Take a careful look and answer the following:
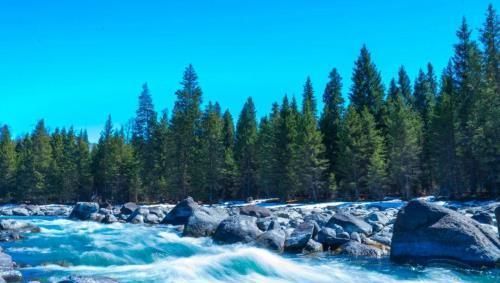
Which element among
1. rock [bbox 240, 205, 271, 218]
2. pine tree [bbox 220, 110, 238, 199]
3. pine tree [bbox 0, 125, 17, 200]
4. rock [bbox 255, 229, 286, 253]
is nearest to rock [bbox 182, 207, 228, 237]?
rock [bbox 240, 205, 271, 218]

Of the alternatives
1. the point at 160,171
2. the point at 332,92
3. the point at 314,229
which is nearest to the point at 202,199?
the point at 160,171

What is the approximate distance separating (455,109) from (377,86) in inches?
766

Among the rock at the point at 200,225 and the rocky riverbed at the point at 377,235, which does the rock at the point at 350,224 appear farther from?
the rock at the point at 200,225

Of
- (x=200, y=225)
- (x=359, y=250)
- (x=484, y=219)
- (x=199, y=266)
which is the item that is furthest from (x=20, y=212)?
(x=484, y=219)

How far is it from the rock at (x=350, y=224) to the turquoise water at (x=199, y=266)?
297 centimetres

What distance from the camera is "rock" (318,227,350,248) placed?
58.5 ft

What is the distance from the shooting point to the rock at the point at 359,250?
16344mm

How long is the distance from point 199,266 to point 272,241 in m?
4.80

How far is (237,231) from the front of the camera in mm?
19578

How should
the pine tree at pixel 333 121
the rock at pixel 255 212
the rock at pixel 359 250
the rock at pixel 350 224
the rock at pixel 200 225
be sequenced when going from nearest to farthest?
1. the rock at pixel 359 250
2. the rock at pixel 350 224
3. the rock at pixel 200 225
4. the rock at pixel 255 212
5. the pine tree at pixel 333 121

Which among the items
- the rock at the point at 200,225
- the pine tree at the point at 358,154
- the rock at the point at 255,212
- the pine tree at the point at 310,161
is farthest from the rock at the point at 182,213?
the pine tree at the point at 358,154

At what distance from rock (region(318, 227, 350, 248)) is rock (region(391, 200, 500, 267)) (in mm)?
2754

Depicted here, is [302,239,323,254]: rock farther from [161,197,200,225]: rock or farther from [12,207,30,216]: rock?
[12,207,30,216]: rock

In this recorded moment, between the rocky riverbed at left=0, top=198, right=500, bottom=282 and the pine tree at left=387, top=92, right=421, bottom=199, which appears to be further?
the pine tree at left=387, top=92, right=421, bottom=199
